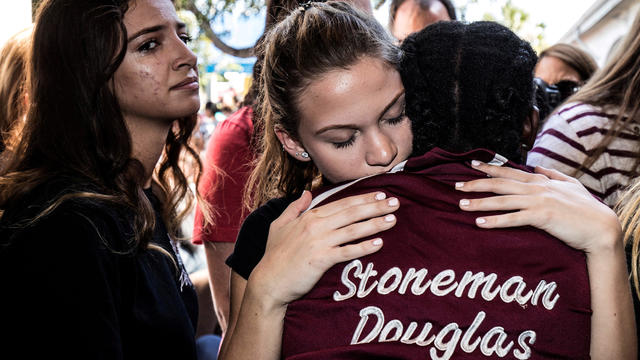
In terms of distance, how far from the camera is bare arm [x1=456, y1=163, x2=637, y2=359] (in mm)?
1412

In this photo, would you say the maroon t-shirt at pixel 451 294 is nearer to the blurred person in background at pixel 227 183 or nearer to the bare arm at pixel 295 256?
the bare arm at pixel 295 256

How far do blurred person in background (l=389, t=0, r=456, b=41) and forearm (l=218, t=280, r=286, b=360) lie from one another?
8.53ft

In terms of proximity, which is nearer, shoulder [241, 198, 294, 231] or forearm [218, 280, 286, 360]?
forearm [218, 280, 286, 360]

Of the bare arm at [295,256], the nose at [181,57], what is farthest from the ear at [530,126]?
the nose at [181,57]

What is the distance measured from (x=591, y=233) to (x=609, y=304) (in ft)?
0.57

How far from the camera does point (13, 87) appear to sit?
2541mm

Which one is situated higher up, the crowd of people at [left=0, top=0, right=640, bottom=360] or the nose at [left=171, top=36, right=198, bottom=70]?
the nose at [left=171, top=36, right=198, bottom=70]

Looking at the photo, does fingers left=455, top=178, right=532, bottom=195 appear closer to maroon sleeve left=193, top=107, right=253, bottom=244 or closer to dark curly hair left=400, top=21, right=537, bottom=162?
dark curly hair left=400, top=21, right=537, bottom=162

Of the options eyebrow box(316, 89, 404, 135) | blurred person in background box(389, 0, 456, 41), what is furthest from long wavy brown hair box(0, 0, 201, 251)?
blurred person in background box(389, 0, 456, 41)

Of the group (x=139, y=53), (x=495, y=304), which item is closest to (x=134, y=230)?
(x=139, y=53)

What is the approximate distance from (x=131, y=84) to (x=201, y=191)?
82cm

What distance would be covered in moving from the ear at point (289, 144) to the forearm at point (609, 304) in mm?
984

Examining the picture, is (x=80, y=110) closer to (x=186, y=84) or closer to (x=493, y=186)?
(x=186, y=84)

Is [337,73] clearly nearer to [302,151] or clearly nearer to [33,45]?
[302,151]
